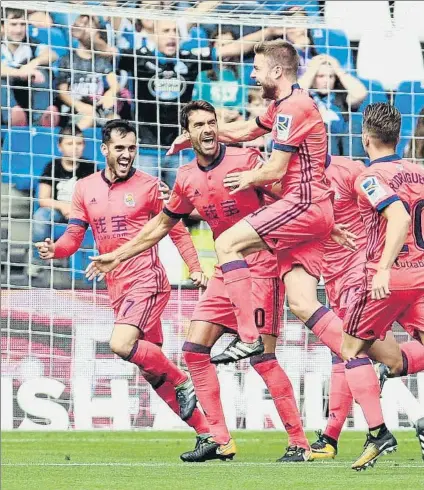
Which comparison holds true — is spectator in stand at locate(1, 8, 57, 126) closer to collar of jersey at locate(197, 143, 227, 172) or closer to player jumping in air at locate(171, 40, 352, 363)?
collar of jersey at locate(197, 143, 227, 172)

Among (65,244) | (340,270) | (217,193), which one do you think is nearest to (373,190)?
(217,193)

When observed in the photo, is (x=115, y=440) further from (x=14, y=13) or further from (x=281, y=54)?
(x=14, y=13)

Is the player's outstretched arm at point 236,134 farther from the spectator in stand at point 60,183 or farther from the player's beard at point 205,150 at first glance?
the spectator in stand at point 60,183

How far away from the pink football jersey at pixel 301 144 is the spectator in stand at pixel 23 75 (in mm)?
5329

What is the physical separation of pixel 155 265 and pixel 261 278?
1.02 metres

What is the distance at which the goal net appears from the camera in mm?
11672

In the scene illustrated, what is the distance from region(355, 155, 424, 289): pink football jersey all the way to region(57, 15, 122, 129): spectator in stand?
241 inches

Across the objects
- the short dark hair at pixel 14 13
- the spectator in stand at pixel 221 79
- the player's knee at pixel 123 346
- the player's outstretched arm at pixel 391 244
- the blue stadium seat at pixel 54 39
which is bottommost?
the player's knee at pixel 123 346

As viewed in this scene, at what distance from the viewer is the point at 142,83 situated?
12742 millimetres

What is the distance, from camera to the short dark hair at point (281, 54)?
7707 mm

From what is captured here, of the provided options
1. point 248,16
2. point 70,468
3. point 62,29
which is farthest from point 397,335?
point 70,468

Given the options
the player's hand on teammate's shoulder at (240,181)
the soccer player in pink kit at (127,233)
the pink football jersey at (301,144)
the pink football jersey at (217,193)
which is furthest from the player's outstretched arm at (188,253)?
the player's hand on teammate's shoulder at (240,181)

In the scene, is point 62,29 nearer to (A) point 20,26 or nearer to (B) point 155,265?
(A) point 20,26

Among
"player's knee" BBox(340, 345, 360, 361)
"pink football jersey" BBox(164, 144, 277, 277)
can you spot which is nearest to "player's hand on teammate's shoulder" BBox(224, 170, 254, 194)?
"pink football jersey" BBox(164, 144, 277, 277)
